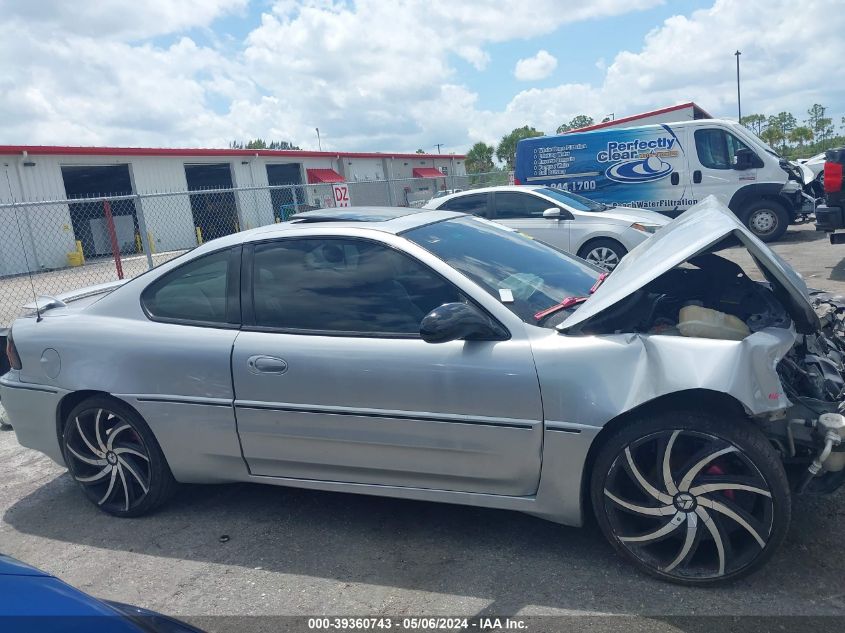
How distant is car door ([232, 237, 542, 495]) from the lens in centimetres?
312

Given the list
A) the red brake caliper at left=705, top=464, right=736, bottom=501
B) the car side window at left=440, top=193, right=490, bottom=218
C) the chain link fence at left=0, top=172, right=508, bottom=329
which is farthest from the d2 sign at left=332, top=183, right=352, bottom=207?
the red brake caliper at left=705, top=464, right=736, bottom=501

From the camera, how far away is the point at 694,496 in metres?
2.88

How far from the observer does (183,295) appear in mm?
3902

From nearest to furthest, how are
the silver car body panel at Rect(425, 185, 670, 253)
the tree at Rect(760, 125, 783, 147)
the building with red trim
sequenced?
the silver car body panel at Rect(425, 185, 670, 253) < the building with red trim < the tree at Rect(760, 125, 783, 147)

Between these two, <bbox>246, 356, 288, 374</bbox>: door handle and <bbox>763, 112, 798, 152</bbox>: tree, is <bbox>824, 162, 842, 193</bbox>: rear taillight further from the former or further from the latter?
<bbox>763, 112, 798, 152</bbox>: tree

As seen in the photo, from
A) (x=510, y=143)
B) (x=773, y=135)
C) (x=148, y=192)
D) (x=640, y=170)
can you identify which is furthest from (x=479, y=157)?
(x=640, y=170)

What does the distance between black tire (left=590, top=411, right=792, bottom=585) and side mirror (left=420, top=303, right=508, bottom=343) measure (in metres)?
0.68

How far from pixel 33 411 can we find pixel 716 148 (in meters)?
12.5

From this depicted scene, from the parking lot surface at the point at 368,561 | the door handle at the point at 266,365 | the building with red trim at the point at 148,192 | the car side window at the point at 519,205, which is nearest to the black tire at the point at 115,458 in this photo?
the parking lot surface at the point at 368,561

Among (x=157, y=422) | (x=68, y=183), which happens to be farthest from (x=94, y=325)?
(x=68, y=183)

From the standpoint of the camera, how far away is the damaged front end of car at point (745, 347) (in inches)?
110

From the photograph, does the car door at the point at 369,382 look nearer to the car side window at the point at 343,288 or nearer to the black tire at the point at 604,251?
the car side window at the point at 343,288

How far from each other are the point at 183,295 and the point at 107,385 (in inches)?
24.4

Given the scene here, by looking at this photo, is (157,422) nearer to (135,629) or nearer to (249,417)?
(249,417)
